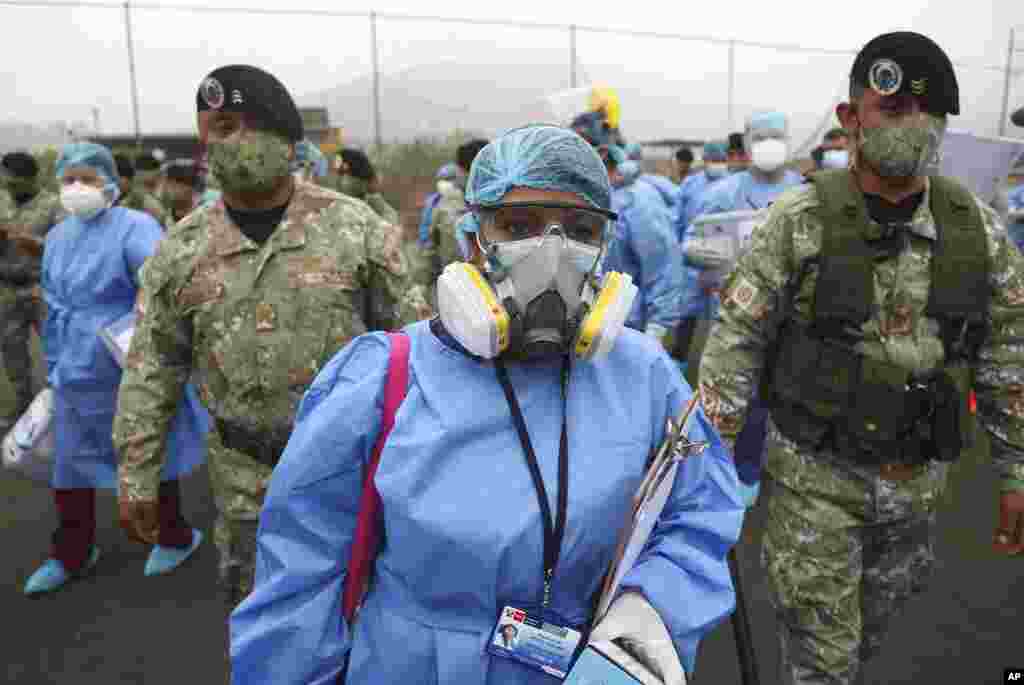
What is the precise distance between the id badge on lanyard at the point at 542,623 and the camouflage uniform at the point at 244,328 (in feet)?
4.47

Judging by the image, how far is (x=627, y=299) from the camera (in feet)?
5.75

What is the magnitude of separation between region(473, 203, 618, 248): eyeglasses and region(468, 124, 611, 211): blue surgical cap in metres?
0.03

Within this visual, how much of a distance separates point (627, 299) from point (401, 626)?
2.45 feet

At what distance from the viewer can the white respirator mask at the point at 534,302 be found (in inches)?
64.5

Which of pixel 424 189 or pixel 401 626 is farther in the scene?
pixel 424 189

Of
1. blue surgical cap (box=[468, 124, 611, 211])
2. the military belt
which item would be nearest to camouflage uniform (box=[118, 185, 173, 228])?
the military belt

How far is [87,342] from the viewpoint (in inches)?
185

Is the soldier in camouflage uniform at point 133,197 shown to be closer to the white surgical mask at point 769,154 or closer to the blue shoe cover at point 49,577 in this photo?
the blue shoe cover at point 49,577

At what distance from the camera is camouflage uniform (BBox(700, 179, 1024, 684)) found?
107 inches

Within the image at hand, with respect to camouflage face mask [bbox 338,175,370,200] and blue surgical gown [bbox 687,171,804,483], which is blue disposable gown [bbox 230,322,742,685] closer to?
blue surgical gown [bbox 687,171,804,483]

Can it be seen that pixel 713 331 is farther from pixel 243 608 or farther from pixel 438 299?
pixel 243 608

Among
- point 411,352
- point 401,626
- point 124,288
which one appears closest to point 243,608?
point 401,626

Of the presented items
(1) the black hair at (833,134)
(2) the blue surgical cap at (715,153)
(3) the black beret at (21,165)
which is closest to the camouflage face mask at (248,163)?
(1) the black hair at (833,134)

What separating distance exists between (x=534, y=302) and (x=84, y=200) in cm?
385
